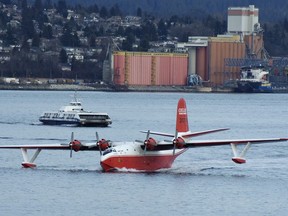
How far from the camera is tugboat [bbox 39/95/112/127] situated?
103438mm

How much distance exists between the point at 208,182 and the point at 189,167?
20.3 ft

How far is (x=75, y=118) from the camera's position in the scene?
105m

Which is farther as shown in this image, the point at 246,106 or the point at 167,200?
the point at 246,106

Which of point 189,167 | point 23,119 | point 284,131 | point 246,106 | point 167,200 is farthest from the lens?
point 246,106

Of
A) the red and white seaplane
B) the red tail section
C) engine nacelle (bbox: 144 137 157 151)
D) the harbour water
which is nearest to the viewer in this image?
the harbour water

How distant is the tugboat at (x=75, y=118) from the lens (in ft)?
339

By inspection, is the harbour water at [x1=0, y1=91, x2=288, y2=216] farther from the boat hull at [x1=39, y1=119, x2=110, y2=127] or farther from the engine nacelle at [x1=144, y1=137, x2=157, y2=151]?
the boat hull at [x1=39, y1=119, x2=110, y2=127]

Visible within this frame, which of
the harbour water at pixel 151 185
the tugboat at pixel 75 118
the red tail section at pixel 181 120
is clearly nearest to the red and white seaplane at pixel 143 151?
the harbour water at pixel 151 185

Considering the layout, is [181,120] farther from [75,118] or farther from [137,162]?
[75,118]

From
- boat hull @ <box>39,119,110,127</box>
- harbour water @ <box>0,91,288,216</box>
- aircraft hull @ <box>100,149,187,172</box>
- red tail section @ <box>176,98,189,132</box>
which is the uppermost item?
red tail section @ <box>176,98,189,132</box>

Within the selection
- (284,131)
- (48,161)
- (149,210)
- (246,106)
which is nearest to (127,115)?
(284,131)

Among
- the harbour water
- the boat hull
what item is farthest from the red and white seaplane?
the boat hull

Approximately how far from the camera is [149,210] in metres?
53.0

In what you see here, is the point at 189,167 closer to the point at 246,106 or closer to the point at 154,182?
the point at 154,182
